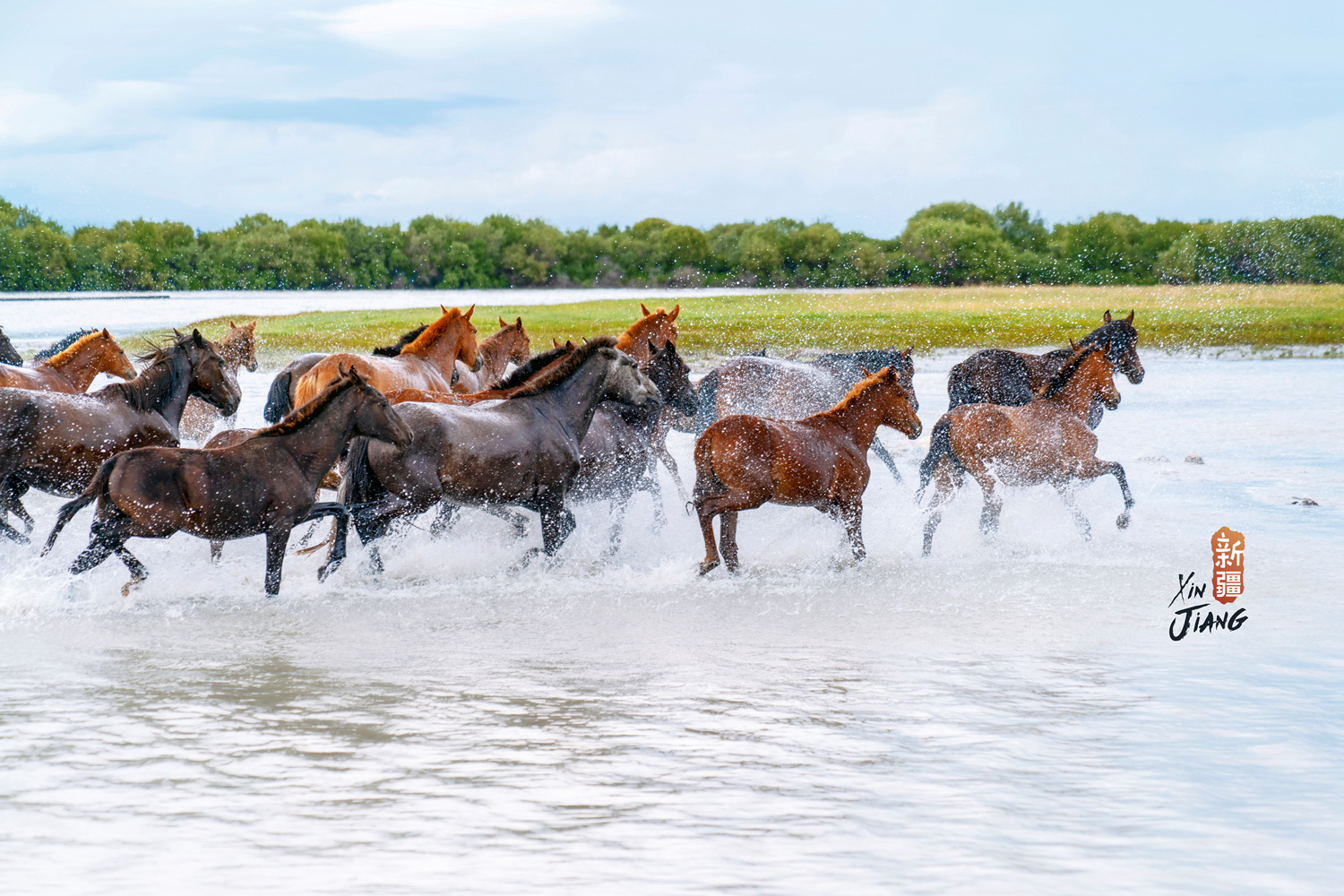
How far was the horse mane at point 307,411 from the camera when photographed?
6.27m

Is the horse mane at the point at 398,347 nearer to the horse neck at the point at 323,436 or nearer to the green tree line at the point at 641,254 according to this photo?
the horse neck at the point at 323,436

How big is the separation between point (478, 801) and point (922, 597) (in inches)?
139

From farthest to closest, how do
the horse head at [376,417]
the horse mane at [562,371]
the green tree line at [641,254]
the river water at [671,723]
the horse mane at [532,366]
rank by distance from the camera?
the green tree line at [641,254], the horse mane at [532,366], the horse mane at [562,371], the horse head at [376,417], the river water at [671,723]

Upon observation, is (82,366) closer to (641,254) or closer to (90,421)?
(90,421)

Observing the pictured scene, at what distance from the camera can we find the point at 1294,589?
6676mm

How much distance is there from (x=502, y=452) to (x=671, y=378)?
160cm

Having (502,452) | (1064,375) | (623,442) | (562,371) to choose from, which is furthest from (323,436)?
(1064,375)

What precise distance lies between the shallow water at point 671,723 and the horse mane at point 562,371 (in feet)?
3.63

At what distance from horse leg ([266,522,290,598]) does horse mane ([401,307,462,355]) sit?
145 inches

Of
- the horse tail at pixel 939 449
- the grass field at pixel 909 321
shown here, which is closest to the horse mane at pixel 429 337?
the horse tail at pixel 939 449

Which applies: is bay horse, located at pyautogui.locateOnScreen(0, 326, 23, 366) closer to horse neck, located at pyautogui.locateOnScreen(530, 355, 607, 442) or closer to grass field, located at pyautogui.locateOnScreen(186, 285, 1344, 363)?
horse neck, located at pyautogui.locateOnScreen(530, 355, 607, 442)

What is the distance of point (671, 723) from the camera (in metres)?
4.49

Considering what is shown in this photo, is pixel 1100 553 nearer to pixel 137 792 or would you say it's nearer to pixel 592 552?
pixel 592 552

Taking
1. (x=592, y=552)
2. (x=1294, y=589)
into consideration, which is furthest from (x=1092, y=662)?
(x=592, y=552)
